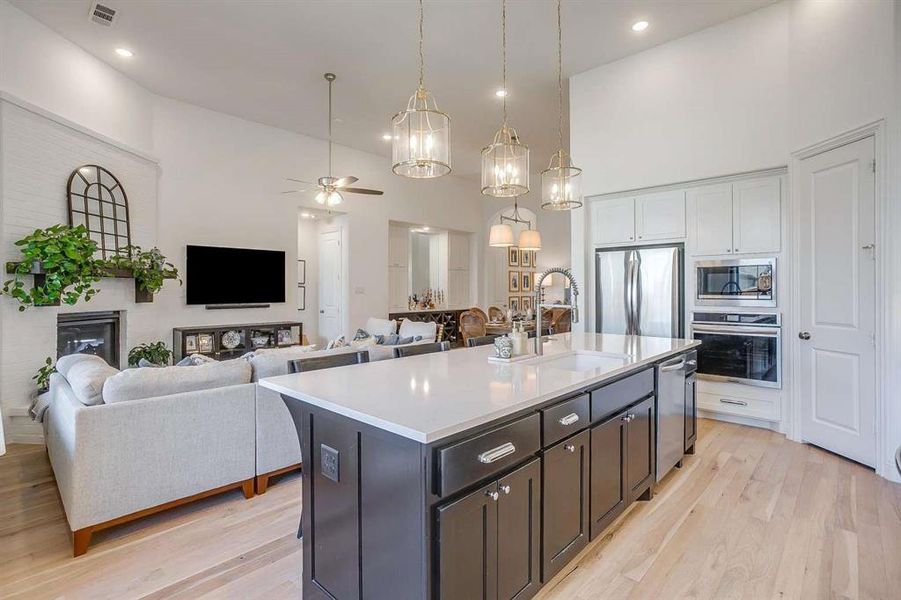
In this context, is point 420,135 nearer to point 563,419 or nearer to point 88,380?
point 563,419

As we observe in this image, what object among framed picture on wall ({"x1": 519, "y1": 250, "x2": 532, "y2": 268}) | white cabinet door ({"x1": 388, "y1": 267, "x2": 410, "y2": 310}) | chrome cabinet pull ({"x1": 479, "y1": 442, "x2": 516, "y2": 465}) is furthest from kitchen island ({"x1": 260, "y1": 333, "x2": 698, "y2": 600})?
framed picture on wall ({"x1": 519, "y1": 250, "x2": 532, "y2": 268})

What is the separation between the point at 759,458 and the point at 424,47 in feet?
15.4

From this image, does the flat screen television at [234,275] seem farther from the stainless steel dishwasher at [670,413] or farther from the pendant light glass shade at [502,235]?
the stainless steel dishwasher at [670,413]

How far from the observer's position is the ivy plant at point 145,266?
4.84m

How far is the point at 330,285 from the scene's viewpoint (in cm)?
803

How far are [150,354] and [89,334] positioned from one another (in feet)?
1.99

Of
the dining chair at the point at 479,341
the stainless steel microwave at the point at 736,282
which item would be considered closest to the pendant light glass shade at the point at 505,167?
the dining chair at the point at 479,341

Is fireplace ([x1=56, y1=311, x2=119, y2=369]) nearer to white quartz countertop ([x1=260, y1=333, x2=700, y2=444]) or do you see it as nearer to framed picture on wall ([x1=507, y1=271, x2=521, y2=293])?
white quartz countertop ([x1=260, y1=333, x2=700, y2=444])

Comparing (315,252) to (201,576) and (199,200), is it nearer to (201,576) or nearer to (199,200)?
(199,200)

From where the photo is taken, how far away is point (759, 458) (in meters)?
3.34

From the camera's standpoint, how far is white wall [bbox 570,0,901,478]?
2.98 meters

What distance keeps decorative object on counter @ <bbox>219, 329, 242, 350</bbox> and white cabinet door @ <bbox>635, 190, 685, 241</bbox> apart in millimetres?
5276

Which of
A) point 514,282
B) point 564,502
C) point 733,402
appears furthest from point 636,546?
point 514,282

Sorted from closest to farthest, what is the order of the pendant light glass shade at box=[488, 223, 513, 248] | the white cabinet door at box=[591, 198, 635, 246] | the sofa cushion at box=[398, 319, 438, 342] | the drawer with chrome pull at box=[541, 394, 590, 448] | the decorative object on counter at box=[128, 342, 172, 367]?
1. the drawer with chrome pull at box=[541, 394, 590, 448]
2. the white cabinet door at box=[591, 198, 635, 246]
3. the sofa cushion at box=[398, 319, 438, 342]
4. the decorative object on counter at box=[128, 342, 172, 367]
5. the pendant light glass shade at box=[488, 223, 513, 248]
